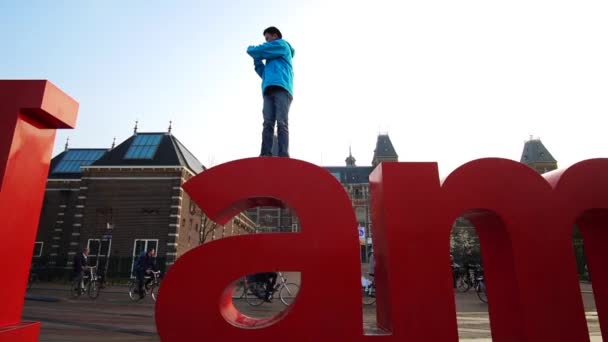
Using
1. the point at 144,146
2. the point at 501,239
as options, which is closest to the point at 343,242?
the point at 501,239

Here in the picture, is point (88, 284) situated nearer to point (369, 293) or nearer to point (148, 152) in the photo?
point (369, 293)

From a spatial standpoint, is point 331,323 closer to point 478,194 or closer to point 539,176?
point 478,194

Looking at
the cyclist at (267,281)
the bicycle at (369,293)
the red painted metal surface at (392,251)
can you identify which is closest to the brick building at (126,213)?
the cyclist at (267,281)

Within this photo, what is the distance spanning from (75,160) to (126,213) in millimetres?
10936

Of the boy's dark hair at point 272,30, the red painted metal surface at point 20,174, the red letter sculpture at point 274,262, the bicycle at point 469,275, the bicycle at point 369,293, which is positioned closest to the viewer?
the red painted metal surface at point 20,174

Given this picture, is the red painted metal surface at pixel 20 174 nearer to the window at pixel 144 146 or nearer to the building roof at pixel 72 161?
the window at pixel 144 146

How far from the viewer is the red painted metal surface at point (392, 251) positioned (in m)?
2.88

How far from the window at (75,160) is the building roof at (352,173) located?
27670 millimetres

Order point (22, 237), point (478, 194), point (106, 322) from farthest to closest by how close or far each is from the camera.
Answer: point (106, 322), point (478, 194), point (22, 237)

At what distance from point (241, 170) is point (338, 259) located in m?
1.19

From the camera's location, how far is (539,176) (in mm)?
3480

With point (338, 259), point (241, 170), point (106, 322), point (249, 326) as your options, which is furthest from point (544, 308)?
point (106, 322)

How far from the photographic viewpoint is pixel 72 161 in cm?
2866

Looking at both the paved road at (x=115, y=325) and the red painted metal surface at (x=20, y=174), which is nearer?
the red painted metal surface at (x=20, y=174)
